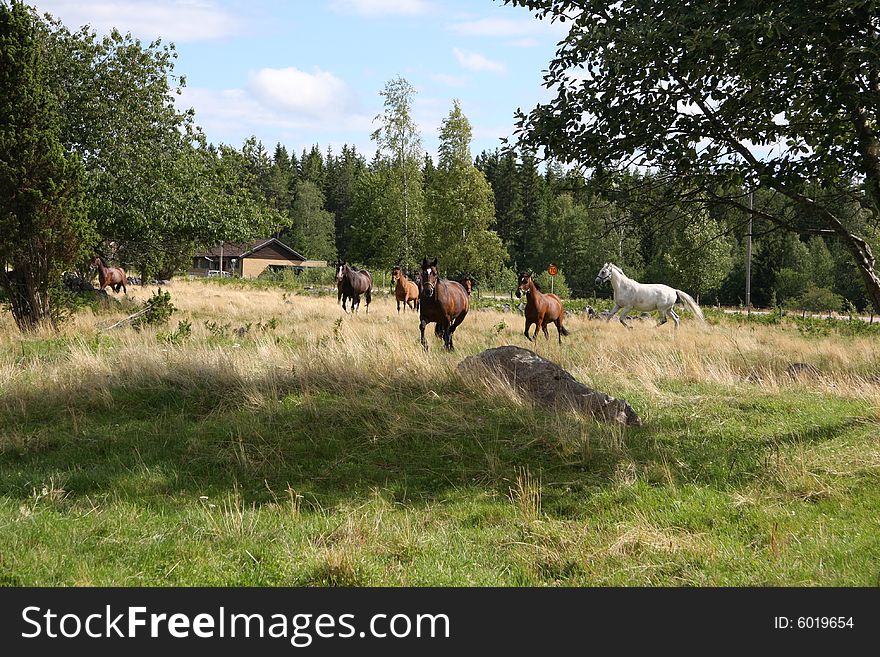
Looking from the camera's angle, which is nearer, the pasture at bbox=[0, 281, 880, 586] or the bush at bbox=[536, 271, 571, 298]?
the pasture at bbox=[0, 281, 880, 586]

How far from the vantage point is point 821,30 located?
6.73 meters

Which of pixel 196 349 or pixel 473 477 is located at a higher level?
pixel 196 349

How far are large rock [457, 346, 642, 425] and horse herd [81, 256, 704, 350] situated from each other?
366cm

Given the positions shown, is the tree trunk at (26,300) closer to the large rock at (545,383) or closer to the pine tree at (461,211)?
the large rock at (545,383)

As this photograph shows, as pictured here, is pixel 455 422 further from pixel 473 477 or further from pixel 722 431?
pixel 722 431

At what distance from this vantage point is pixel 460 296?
15617 mm

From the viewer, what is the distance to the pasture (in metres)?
5.06

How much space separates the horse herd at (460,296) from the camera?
14.3 meters

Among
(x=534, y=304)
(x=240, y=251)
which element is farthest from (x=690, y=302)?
(x=240, y=251)

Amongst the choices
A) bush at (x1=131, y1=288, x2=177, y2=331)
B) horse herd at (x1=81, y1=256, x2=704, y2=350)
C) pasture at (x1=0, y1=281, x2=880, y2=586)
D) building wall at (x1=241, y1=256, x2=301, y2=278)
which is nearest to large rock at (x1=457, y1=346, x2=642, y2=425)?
pasture at (x1=0, y1=281, x2=880, y2=586)

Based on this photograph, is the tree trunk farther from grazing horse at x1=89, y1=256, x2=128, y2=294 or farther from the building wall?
the building wall
